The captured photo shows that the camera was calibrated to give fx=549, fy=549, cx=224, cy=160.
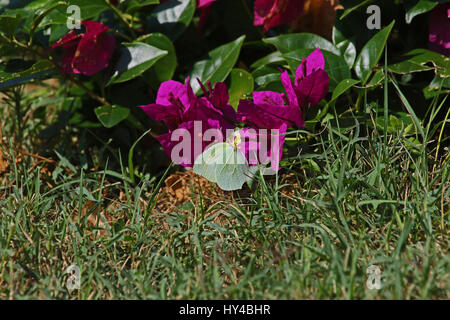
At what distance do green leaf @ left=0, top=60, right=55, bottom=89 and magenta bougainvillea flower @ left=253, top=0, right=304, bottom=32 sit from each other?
0.62 metres

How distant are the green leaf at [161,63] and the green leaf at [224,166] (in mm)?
347

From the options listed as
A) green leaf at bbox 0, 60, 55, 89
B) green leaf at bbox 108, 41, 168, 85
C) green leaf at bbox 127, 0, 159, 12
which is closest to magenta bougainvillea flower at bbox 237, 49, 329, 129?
green leaf at bbox 108, 41, 168, 85

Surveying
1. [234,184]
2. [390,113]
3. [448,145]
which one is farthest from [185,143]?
[448,145]

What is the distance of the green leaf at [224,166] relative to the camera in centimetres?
134

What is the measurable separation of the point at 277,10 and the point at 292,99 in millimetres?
357

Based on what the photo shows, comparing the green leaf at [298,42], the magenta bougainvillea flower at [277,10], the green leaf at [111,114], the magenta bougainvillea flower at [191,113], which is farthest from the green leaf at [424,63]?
the green leaf at [111,114]

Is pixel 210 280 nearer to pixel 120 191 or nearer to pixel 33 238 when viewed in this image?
pixel 33 238

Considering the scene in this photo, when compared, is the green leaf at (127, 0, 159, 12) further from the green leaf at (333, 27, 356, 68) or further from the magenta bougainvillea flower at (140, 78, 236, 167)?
the green leaf at (333, 27, 356, 68)

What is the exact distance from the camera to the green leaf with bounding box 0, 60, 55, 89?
4.70ft

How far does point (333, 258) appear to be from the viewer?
3.34 feet

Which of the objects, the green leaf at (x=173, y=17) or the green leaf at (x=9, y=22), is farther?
the green leaf at (x=173, y=17)

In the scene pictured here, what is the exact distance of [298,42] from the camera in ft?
5.13

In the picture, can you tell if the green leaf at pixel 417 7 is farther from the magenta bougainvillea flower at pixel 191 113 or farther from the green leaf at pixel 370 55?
the magenta bougainvillea flower at pixel 191 113

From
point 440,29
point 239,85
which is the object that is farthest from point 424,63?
point 239,85
